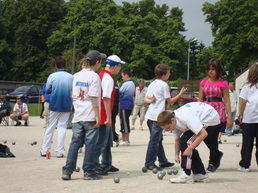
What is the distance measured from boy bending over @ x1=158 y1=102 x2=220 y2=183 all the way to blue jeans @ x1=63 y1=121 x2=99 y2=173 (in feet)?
4.06

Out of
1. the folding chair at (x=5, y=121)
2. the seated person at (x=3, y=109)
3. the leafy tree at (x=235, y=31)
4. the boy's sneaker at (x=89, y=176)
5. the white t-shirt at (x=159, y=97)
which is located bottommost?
the folding chair at (x=5, y=121)

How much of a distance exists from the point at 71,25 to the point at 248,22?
933 inches

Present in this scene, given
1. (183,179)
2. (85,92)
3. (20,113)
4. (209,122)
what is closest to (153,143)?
(209,122)

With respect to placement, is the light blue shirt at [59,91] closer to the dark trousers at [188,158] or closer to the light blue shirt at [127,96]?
the dark trousers at [188,158]

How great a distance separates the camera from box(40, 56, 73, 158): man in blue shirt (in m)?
11.4

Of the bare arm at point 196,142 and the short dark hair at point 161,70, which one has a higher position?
the short dark hair at point 161,70

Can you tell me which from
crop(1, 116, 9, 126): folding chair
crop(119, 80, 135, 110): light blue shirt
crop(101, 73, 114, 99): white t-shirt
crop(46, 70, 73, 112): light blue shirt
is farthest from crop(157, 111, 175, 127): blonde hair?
crop(1, 116, 9, 126): folding chair

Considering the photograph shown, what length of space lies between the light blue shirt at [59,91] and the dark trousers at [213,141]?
3348 mm

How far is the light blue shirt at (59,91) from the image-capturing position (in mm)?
11406

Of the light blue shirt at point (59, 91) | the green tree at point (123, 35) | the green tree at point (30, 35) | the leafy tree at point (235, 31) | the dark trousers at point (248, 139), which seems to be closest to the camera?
the dark trousers at point (248, 139)

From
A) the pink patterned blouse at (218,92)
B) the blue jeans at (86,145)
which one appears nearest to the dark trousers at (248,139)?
the pink patterned blouse at (218,92)

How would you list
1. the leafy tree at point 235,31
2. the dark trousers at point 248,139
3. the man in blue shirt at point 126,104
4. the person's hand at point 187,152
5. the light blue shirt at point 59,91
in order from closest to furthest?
the person's hand at point 187,152 < the dark trousers at point 248,139 < the light blue shirt at point 59,91 < the man in blue shirt at point 126,104 < the leafy tree at point 235,31

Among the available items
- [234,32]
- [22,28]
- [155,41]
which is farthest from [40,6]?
[234,32]

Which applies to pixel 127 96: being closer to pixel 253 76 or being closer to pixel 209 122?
pixel 253 76
